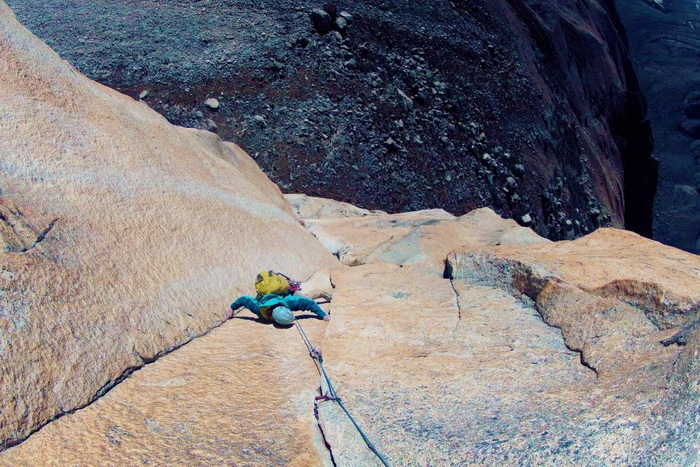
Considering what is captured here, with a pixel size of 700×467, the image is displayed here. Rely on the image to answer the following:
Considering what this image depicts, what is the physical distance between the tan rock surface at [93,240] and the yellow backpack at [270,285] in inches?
10.2

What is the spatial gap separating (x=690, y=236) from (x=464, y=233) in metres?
33.8

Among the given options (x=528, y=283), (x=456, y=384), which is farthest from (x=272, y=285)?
(x=456, y=384)

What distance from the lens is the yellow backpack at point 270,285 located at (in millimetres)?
5414

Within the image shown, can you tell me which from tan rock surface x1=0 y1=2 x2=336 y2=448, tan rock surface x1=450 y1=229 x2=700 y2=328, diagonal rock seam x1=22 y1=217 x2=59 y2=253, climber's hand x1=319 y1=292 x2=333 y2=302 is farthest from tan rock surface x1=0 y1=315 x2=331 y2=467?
tan rock surface x1=450 y1=229 x2=700 y2=328

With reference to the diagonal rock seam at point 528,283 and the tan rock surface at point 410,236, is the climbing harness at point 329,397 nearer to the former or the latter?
the diagonal rock seam at point 528,283

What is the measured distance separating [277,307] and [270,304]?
0.24 ft

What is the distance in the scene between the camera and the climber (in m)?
4.98

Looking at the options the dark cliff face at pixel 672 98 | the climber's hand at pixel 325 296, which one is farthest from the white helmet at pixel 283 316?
the dark cliff face at pixel 672 98

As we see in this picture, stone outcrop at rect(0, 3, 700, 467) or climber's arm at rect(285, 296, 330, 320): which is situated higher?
stone outcrop at rect(0, 3, 700, 467)

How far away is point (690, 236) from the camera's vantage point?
36.8 metres

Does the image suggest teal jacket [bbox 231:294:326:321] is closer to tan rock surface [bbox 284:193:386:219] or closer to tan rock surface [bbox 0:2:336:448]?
tan rock surface [bbox 0:2:336:448]

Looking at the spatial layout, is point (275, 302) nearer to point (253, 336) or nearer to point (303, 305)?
point (303, 305)

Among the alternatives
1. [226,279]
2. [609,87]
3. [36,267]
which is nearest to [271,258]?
[226,279]

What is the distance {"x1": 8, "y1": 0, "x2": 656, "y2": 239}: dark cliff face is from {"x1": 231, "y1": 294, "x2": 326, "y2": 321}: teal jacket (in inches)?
423
